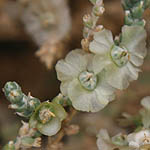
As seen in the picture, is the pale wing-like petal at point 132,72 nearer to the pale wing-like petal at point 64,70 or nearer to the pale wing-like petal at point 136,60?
the pale wing-like petal at point 136,60

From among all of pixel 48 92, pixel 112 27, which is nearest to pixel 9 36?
pixel 48 92

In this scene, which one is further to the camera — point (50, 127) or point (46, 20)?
point (46, 20)

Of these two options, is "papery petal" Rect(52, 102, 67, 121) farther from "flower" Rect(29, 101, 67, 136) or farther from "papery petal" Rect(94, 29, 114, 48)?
"papery petal" Rect(94, 29, 114, 48)

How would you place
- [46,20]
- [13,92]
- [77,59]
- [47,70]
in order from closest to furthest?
[13,92], [77,59], [46,20], [47,70]

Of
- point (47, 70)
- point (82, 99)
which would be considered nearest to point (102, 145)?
point (82, 99)

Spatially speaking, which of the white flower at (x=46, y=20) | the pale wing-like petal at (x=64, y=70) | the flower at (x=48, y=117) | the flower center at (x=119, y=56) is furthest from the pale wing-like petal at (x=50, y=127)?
the white flower at (x=46, y=20)

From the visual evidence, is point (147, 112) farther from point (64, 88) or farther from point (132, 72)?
point (64, 88)

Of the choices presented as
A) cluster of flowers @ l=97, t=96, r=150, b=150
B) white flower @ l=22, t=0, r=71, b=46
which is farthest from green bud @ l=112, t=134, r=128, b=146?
white flower @ l=22, t=0, r=71, b=46
